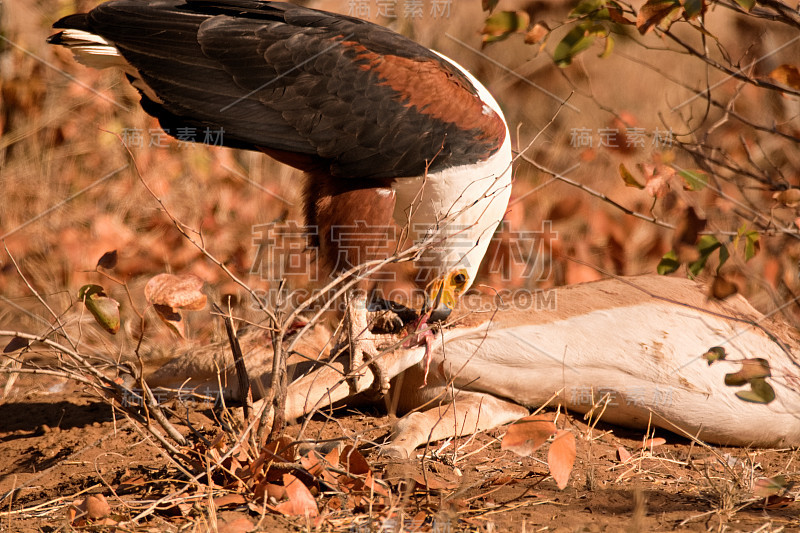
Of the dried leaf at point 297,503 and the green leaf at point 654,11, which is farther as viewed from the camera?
the green leaf at point 654,11

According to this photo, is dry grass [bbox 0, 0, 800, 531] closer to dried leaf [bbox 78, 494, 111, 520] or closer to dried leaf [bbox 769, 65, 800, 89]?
dried leaf [bbox 769, 65, 800, 89]

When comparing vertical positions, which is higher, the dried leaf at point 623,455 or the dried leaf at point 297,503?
the dried leaf at point 297,503

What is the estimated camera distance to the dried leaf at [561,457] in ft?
6.15

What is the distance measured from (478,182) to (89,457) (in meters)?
1.91

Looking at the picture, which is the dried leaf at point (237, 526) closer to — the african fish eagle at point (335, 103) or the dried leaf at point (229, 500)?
the dried leaf at point (229, 500)

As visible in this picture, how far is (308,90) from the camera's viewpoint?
3.27m

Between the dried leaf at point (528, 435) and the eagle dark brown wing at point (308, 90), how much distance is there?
1.56m

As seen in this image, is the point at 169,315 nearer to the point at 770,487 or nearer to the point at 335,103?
the point at 335,103

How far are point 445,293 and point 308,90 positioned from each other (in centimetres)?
109

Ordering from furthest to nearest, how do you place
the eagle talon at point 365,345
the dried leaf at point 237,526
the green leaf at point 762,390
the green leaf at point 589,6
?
1. the eagle talon at point 365,345
2. the green leaf at point 589,6
3. the green leaf at point 762,390
4. the dried leaf at point 237,526

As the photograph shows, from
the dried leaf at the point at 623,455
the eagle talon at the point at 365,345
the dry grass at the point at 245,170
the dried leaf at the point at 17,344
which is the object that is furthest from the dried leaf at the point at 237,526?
the dry grass at the point at 245,170

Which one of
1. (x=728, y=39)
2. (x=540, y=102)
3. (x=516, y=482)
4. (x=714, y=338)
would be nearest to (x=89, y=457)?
(x=516, y=482)

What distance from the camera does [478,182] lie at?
3201 mm

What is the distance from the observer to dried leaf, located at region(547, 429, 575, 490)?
1.88 metres
